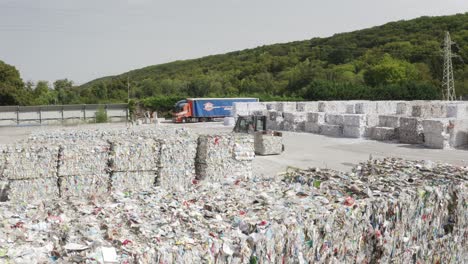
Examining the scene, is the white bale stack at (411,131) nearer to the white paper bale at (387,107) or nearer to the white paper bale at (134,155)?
the white paper bale at (387,107)

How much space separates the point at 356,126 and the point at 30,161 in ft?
63.9

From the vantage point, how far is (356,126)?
80.8 feet

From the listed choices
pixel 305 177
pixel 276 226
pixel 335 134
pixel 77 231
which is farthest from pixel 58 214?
pixel 335 134

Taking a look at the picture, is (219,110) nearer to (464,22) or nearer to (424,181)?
(424,181)

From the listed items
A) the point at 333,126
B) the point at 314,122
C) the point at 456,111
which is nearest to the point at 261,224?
the point at 333,126

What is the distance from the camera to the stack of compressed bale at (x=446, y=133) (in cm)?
1988

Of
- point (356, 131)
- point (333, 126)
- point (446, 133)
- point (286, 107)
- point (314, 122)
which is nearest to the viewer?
point (446, 133)

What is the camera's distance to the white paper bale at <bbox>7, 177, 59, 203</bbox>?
31.0ft

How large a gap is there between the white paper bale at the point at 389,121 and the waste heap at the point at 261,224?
18311 mm

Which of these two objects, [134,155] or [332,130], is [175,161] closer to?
[134,155]

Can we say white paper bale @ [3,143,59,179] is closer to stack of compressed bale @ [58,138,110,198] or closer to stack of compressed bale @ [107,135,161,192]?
stack of compressed bale @ [58,138,110,198]

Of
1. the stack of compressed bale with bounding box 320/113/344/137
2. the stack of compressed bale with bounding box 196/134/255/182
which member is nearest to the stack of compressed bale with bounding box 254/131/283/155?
the stack of compressed bale with bounding box 320/113/344/137

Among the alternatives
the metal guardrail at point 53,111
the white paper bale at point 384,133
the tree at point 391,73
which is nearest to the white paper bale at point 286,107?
the white paper bale at point 384,133

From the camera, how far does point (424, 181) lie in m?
6.23
